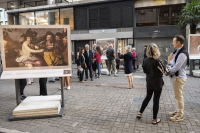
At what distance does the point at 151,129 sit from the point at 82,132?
57.0 inches

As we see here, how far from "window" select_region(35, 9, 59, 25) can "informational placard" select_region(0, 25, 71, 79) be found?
17683 mm

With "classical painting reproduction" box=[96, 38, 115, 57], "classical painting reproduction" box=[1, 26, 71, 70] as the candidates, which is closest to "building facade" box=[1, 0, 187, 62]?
"classical painting reproduction" box=[96, 38, 115, 57]

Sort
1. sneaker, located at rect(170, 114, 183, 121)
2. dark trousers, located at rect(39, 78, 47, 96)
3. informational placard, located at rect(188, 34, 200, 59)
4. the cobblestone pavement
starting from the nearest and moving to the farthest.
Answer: the cobblestone pavement
sneaker, located at rect(170, 114, 183, 121)
dark trousers, located at rect(39, 78, 47, 96)
informational placard, located at rect(188, 34, 200, 59)

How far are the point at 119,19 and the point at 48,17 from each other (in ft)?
31.7

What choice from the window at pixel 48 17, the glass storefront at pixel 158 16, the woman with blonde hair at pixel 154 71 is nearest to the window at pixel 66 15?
the window at pixel 48 17

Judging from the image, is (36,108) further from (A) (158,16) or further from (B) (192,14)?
(A) (158,16)

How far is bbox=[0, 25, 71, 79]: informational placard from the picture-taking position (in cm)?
412

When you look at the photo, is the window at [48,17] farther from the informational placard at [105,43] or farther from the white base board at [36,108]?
the white base board at [36,108]

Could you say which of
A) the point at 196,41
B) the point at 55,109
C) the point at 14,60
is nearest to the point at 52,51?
the point at 14,60

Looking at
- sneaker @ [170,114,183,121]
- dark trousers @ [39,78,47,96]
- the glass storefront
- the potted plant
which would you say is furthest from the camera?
the glass storefront

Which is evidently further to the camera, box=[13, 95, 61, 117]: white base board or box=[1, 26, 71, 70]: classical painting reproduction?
box=[1, 26, 71, 70]: classical painting reproduction

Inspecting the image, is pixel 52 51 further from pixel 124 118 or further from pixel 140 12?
pixel 140 12

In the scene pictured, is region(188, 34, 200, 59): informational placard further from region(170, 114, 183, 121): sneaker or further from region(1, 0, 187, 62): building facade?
region(1, 0, 187, 62): building facade

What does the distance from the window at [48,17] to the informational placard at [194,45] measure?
16.5 meters
